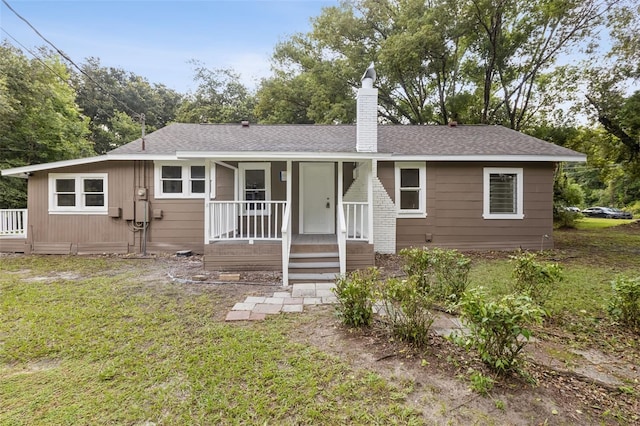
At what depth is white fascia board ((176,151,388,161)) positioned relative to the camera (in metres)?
5.84

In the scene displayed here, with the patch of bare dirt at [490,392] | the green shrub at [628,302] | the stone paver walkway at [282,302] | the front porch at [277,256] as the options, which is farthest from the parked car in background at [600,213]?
the patch of bare dirt at [490,392]

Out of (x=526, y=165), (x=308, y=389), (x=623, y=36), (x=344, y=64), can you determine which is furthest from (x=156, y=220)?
(x=623, y=36)

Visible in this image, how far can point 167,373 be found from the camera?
2562mm

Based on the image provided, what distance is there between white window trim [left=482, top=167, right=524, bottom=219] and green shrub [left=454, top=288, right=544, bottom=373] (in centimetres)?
683

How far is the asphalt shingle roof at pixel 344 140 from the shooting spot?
26.6ft

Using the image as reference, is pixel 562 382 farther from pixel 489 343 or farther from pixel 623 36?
pixel 623 36

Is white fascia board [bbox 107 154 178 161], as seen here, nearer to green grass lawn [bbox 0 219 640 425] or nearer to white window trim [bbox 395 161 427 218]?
green grass lawn [bbox 0 219 640 425]

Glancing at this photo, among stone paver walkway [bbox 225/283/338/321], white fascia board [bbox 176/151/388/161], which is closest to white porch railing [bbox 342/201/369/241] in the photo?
white fascia board [bbox 176/151/388/161]

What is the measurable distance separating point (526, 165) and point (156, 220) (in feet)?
35.4

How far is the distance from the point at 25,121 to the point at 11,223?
20.1ft

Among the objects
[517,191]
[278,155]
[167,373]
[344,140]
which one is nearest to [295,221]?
[278,155]

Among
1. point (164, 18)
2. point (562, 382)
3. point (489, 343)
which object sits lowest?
point (562, 382)

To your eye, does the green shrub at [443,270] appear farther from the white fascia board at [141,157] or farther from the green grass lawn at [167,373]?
the white fascia board at [141,157]

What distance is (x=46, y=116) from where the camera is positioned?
12203 mm
